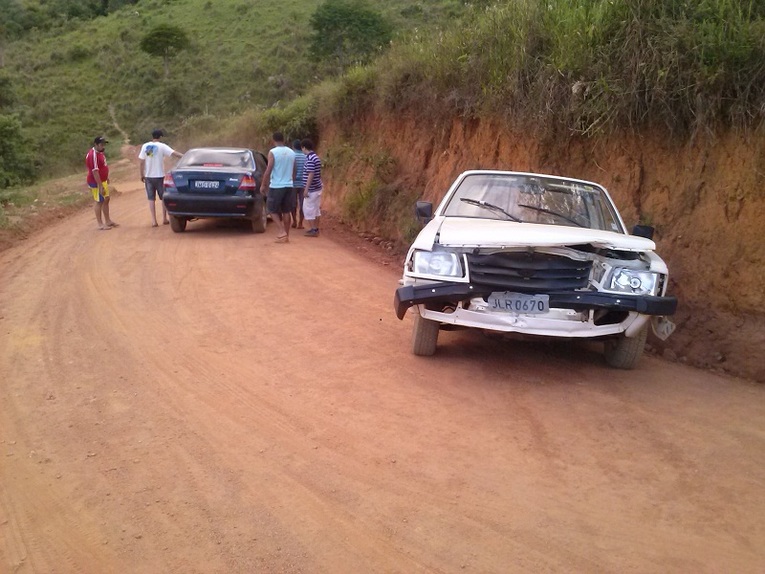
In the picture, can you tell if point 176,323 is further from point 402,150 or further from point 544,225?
point 402,150

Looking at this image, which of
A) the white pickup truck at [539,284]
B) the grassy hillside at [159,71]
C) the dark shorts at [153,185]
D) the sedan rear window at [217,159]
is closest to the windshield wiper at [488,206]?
the white pickup truck at [539,284]

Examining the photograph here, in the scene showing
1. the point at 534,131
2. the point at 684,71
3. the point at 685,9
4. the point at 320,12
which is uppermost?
the point at 320,12

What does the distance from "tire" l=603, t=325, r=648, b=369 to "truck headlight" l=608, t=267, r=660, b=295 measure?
0.45 meters

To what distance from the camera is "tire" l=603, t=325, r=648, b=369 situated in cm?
621

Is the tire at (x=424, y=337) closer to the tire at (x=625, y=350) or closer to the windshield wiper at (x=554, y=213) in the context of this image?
the tire at (x=625, y=350)

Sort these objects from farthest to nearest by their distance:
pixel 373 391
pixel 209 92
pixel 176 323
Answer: pixel 209 92 < pixel 176 323 < pixel 373 391

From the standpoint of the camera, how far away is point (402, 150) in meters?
14.1

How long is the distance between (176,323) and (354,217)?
752 centimetres

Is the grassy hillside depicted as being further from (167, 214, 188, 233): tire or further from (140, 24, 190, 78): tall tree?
(167, 214, 188, 233): tire

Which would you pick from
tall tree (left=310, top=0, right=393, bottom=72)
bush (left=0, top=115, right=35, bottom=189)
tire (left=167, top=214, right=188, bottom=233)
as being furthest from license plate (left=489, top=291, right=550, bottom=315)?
tall tree (left=310, top=0, right=393, bottom=72)

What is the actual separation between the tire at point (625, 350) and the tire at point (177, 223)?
8859mm

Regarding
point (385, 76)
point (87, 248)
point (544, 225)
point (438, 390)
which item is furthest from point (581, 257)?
point (385, 76)

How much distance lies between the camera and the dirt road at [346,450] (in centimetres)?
352

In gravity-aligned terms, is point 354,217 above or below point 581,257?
below
